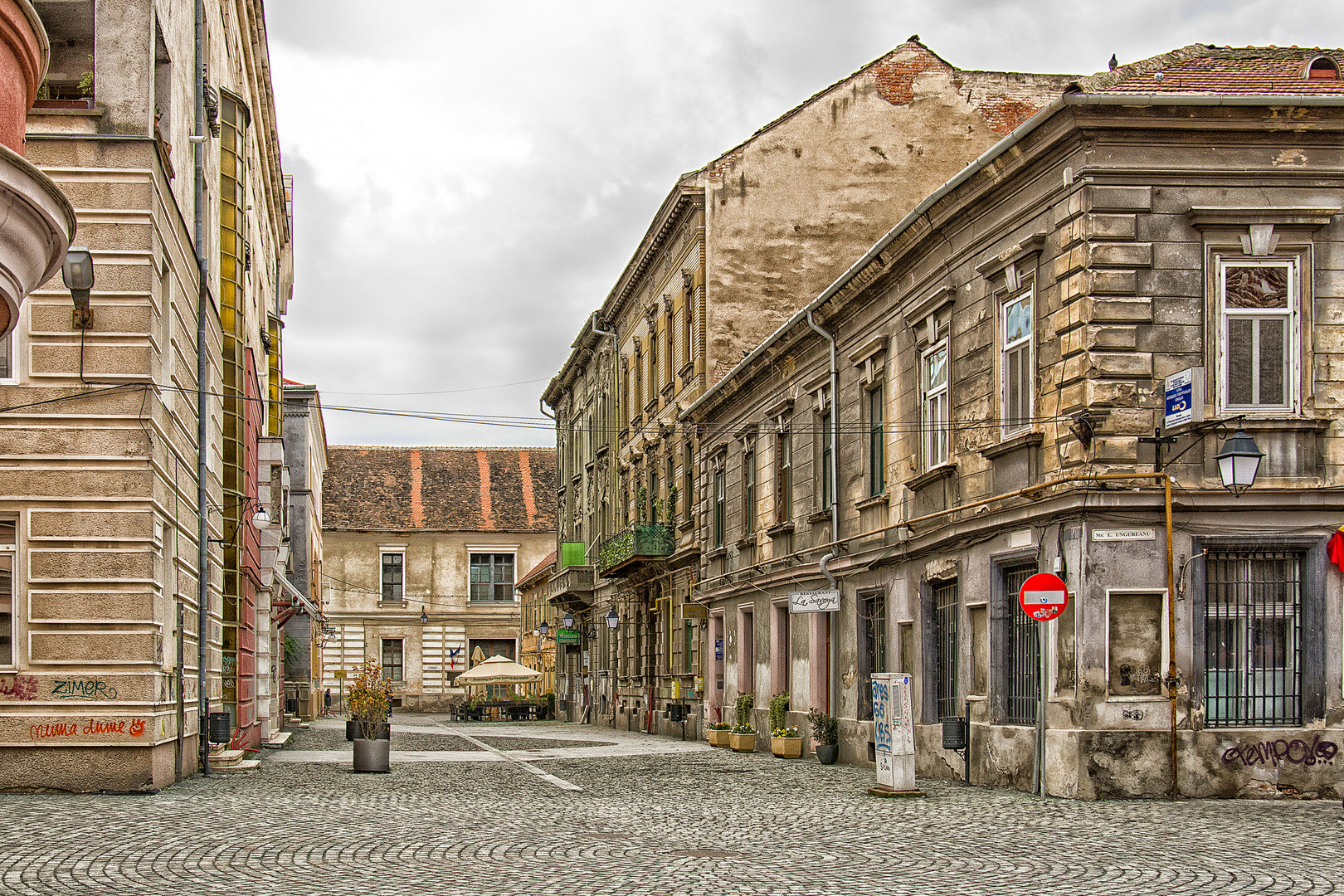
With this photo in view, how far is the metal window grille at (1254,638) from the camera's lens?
15656 millimetres

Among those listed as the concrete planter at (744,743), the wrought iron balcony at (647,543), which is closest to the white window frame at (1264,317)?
the concrete planter at (744,743)

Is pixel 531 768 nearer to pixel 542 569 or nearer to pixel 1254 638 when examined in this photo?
pixel 1254 638

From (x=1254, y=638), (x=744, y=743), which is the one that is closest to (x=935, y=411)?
(x=1254, y=638)

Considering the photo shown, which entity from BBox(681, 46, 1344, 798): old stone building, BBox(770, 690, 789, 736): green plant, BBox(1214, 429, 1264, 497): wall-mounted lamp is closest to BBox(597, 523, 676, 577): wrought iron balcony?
BBox(770, 690, 789, 736): green plant

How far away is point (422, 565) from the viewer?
68938 millimetres

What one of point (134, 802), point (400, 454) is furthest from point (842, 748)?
point (400, 454)

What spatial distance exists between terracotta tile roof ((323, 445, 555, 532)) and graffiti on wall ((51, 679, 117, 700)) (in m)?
52.9

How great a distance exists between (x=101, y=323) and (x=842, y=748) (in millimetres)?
12483

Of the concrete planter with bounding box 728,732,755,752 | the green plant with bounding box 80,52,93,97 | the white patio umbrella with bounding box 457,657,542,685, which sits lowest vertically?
the white patio umbrella with bounding box 457,657,542,685

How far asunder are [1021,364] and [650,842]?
7419 mm

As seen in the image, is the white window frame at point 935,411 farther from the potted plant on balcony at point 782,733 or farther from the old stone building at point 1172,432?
the potted plant on balcony at point 782,733

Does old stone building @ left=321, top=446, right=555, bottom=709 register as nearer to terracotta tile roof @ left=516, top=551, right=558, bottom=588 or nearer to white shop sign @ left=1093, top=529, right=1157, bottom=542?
terracotta tile roof @ left=516, top=551, right=558, bottom=588

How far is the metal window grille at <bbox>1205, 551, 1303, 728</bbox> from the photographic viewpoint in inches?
616

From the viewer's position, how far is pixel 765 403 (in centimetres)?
2900
